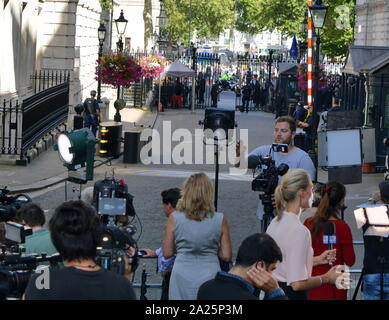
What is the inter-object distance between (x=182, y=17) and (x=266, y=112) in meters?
48.9

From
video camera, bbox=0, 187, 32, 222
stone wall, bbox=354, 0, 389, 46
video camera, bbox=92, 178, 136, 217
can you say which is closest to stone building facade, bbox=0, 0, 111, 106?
stone wall, bbox=354, 0, 389, 46

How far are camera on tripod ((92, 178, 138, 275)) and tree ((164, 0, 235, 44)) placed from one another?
87.5 m

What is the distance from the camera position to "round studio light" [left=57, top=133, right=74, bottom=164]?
9.79m

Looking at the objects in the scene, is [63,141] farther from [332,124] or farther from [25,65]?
[25,65]

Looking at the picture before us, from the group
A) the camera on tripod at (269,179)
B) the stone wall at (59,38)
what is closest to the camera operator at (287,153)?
the camera on tripod at (269,179)

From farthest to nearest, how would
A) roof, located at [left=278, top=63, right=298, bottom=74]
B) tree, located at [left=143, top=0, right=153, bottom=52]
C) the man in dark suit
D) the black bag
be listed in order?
tree, located at [left=143, top=0, right=153, bottom=52], roof, located at [left=278, top=63, right=298, bottom=74], the black bag, the man in dark suit

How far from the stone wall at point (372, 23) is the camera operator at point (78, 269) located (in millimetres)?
38110

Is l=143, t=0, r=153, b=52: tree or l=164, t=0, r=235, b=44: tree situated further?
l=164, t=0, r=235, b=44: tree

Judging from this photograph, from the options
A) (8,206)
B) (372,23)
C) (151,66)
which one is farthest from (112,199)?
(372,23)

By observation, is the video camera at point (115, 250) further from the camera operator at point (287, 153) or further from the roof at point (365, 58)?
the roof at point (365, 58)

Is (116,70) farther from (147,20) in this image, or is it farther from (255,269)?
(147,20)

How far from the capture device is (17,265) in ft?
18.9

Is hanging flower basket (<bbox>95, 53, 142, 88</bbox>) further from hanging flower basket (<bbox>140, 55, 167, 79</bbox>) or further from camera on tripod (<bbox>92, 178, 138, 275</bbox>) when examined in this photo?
camera on tripod (<bbox>92, 178, 138, 275</bbox>)
